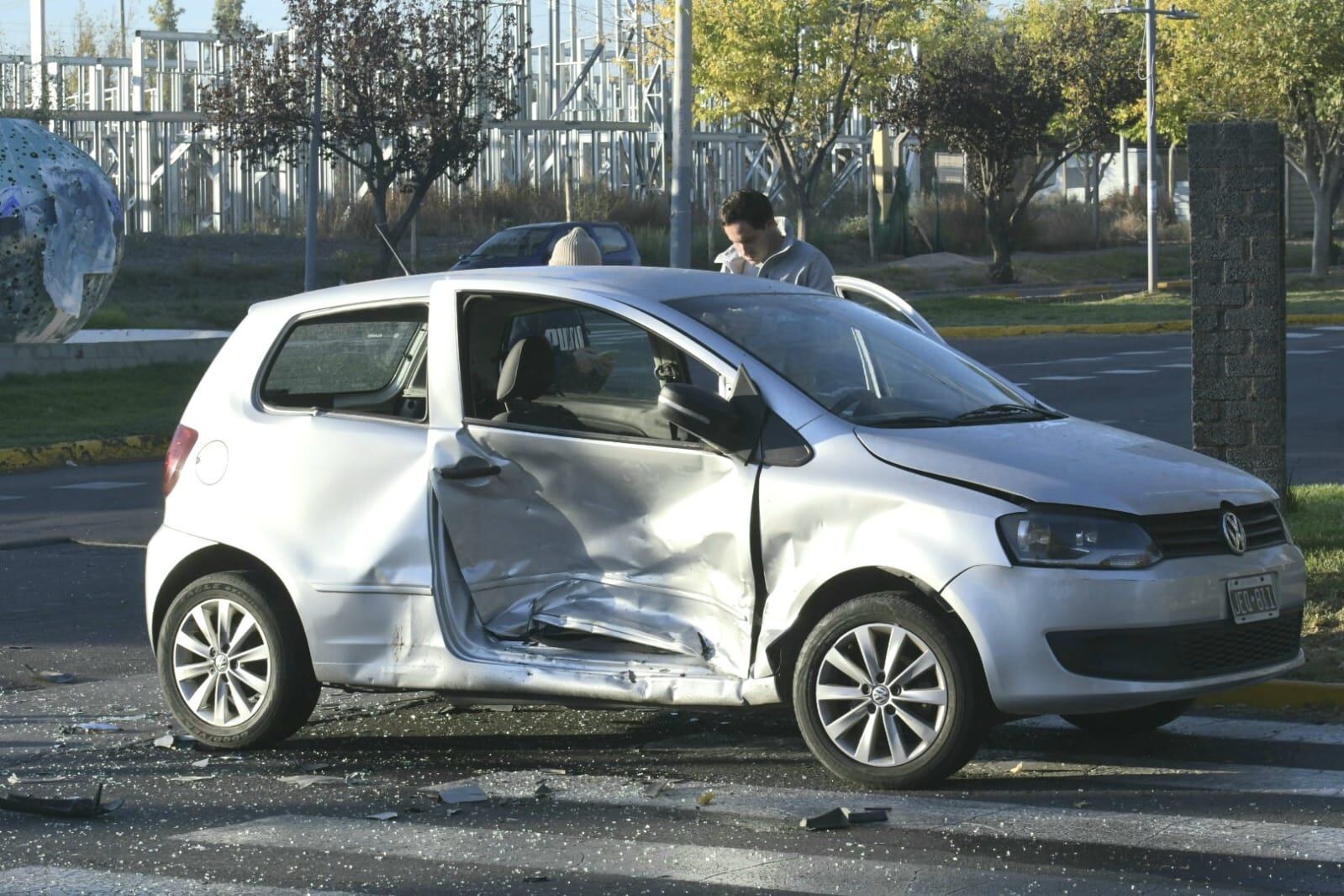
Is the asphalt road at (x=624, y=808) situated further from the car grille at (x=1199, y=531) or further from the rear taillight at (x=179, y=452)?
the rear taillight at (x=179, y=452)

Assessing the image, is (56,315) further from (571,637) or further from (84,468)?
(571,637)

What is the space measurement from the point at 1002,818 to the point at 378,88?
37.3 m

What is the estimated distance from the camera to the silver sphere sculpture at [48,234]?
71.6ft

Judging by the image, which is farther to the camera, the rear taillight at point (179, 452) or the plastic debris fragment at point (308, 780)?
the rear taillight at point (179, 452)

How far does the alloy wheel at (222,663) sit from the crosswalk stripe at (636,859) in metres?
1.09

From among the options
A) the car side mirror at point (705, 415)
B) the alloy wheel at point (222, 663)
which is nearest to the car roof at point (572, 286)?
the car side mirror at point (705, 415)

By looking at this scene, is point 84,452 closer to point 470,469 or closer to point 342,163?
point 470,469

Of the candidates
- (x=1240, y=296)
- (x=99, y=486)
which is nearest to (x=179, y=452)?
(x=1240, y=296)

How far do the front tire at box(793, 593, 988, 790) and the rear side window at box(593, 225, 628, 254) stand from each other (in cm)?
2719

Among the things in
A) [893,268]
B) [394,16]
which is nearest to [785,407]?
[394,16]

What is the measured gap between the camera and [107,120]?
1927 inches

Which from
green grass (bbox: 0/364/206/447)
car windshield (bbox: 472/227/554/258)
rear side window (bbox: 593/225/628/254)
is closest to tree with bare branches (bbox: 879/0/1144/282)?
rear side window (bbox: 593/225/628/254)

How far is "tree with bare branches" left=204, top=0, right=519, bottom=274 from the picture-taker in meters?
41.2

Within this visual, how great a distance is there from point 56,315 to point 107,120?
2796 cm
